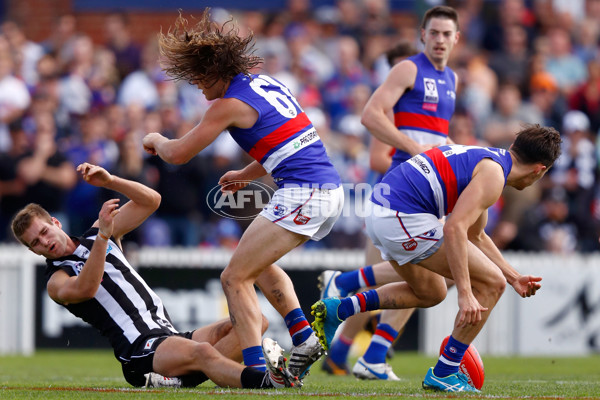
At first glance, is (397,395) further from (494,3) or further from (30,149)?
(494,3)

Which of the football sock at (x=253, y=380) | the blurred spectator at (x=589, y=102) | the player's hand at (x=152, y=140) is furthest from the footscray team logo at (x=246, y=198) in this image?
the blurred spectator at (x=589, y=102)

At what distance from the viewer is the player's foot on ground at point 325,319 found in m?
6.93

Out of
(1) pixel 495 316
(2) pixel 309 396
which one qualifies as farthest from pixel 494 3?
(2) pixel 309 396

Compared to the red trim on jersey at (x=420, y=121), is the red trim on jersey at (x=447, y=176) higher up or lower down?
lower down

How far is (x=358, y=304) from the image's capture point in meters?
7.00

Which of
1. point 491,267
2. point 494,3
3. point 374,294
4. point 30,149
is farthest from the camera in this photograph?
point 494,3

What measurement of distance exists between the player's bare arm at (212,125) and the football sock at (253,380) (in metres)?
1.41

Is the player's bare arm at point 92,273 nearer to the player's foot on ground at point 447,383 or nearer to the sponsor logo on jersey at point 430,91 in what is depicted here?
the player's foot on ground at point 447,383

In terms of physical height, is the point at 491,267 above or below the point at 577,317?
above

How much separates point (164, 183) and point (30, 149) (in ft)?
6.49

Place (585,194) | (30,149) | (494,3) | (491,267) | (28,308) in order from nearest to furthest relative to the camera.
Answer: (491,267) → (28,308) → (30,149) → (585,194) → (494,3)

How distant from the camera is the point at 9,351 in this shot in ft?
41.5

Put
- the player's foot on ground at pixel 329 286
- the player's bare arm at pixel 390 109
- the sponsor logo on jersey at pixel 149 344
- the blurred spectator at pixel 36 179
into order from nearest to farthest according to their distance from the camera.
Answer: the sponsor logo on jersey at pixel 149 344 → the player's bare arm at pixel 390 109 → the player's foot on ground at pixel 329 286 → the blurred spectator at pixel 36 179

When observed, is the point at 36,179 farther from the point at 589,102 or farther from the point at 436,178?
the point at 589,102
